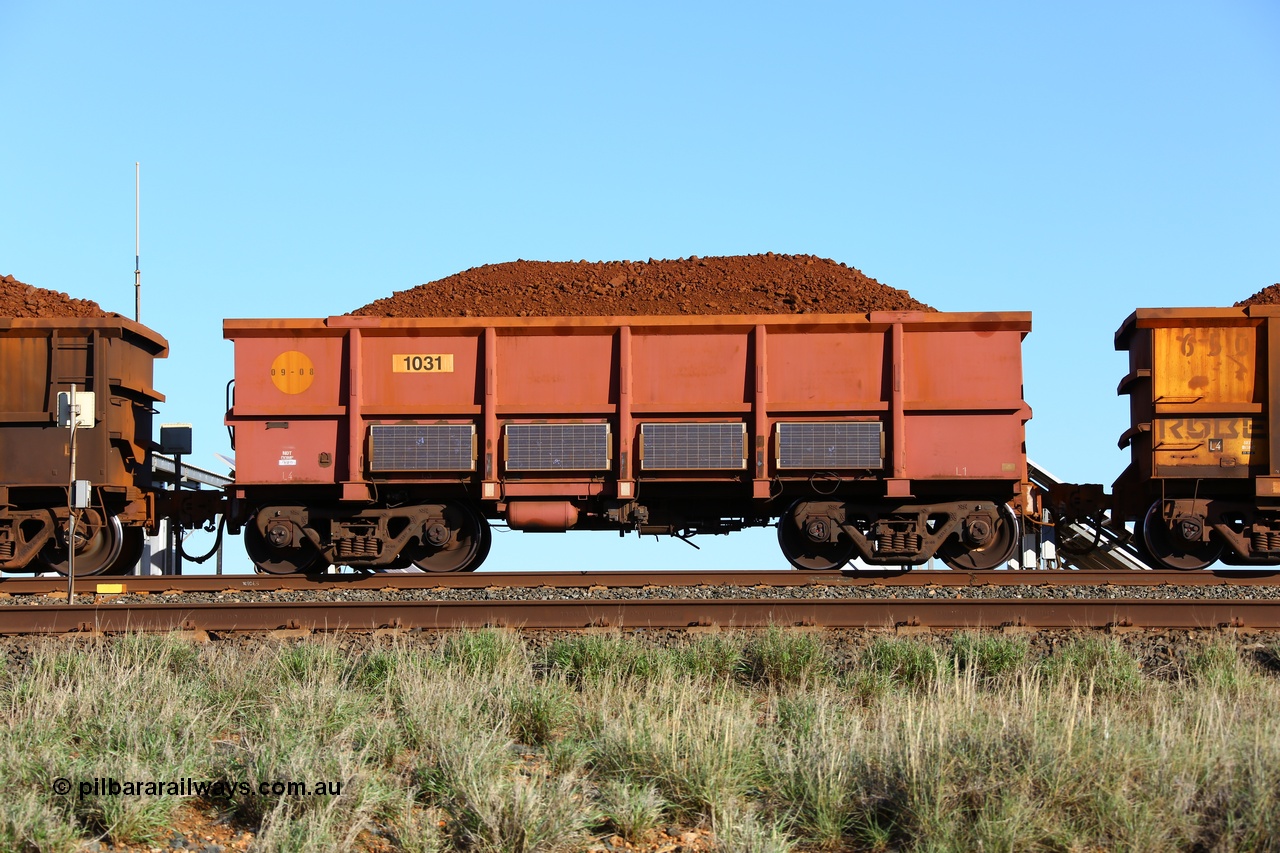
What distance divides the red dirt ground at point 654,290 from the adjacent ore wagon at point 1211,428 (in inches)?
208

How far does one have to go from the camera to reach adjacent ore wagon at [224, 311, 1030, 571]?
45.1 feet

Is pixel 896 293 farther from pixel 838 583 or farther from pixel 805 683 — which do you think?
pixel 805 683

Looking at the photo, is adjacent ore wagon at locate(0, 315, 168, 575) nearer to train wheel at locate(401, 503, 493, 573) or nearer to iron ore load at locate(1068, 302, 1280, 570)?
train wheel at locate(401, 503, 493, 573)

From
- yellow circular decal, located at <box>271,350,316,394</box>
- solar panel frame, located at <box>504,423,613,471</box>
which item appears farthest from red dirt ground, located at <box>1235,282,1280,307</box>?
yellow circular decal, located at <box>271,350,316,394</box>

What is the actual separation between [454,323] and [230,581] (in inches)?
151

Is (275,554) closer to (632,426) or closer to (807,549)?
(632,426)

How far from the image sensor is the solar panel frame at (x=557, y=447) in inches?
545

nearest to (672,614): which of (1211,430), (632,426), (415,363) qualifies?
(632,426)

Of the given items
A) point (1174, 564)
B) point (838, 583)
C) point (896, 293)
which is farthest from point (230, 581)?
point (896, 293)

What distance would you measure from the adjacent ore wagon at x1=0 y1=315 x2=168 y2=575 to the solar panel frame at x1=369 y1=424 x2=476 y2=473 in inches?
129

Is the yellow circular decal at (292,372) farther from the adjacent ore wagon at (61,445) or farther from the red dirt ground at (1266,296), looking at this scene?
the red dirt ground at (1266,296)

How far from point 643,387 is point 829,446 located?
7.43 ft

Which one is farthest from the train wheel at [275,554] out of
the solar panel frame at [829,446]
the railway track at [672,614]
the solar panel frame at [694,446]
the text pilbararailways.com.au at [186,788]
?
the text pilbararailways.com.au at [186,788]

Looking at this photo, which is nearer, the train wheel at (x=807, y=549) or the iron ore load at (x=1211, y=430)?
the iron ore load at (x=1211, y=430)
